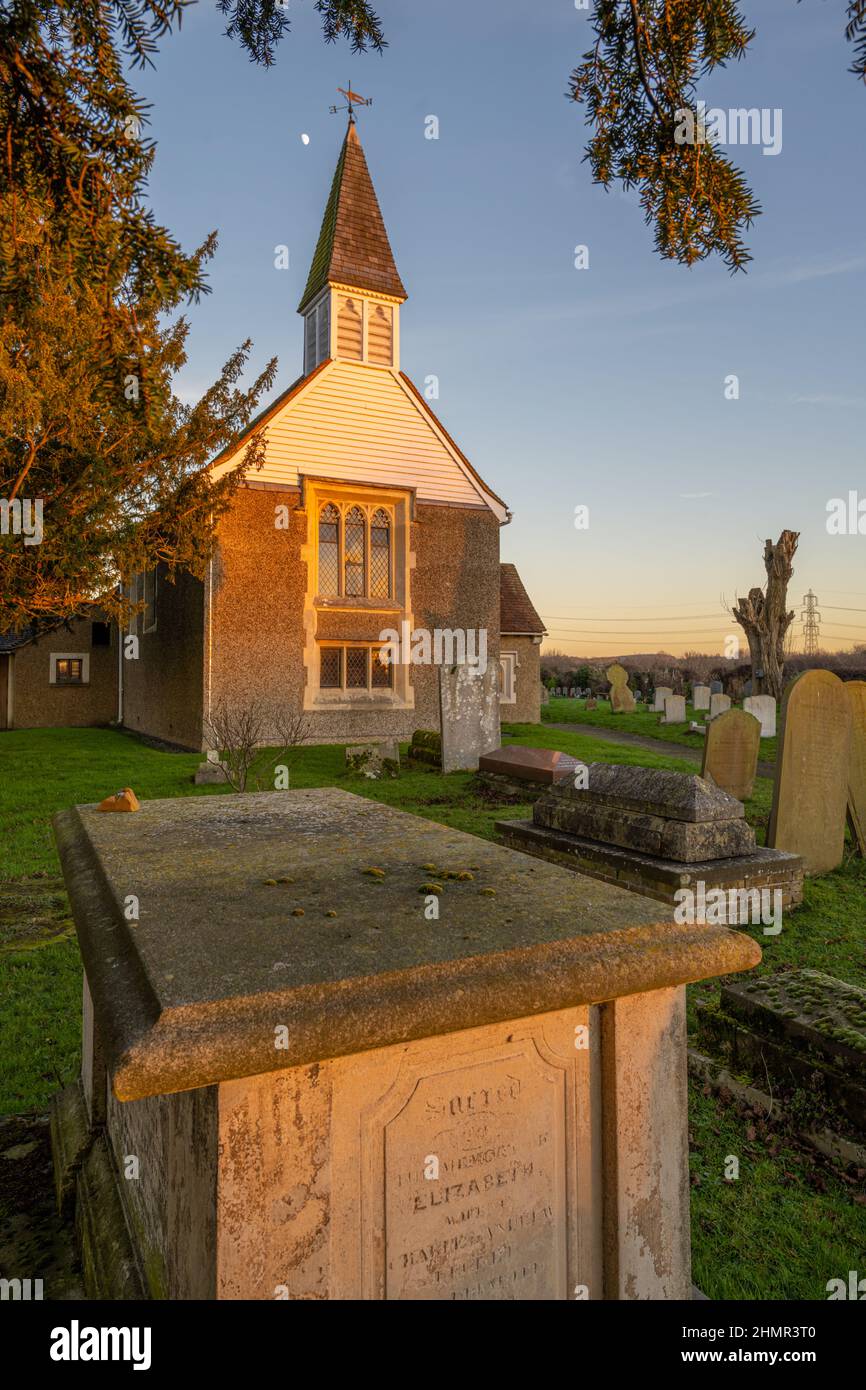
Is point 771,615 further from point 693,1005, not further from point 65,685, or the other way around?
point 65,685

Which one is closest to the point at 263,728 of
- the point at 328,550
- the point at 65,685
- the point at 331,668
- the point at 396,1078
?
the point at 331,668

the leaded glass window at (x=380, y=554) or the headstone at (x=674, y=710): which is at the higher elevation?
the leaded glass window at (x=380, y=554)

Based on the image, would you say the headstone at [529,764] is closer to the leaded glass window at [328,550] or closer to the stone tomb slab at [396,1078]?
the leaded glass window at [328,550]

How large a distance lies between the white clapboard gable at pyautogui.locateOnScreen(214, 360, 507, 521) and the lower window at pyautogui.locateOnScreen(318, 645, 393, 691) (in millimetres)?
3931

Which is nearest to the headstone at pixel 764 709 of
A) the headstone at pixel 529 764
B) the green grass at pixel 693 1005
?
the green grass at pixel 693 1005

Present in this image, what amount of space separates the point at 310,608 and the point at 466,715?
5150 mm

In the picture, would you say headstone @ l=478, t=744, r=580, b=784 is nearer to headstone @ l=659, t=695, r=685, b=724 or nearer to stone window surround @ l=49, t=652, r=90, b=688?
headstone @ l=659, t=695, r=685, b=724

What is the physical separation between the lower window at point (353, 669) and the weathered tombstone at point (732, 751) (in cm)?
875

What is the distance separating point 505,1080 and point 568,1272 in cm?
55

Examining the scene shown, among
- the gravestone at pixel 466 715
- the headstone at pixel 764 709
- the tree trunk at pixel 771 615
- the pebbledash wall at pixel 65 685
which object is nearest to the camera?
the gravestone at pixel 466 715

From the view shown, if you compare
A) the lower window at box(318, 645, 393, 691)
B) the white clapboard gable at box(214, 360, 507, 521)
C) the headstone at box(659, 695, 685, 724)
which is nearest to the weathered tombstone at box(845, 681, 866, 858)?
the lower window at box(318, 645, 393, 691)

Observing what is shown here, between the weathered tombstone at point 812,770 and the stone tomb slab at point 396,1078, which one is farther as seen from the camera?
the weathered tombstone at point 812,770

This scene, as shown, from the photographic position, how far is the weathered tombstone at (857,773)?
27.2 feet

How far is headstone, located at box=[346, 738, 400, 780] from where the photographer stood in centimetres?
1322
